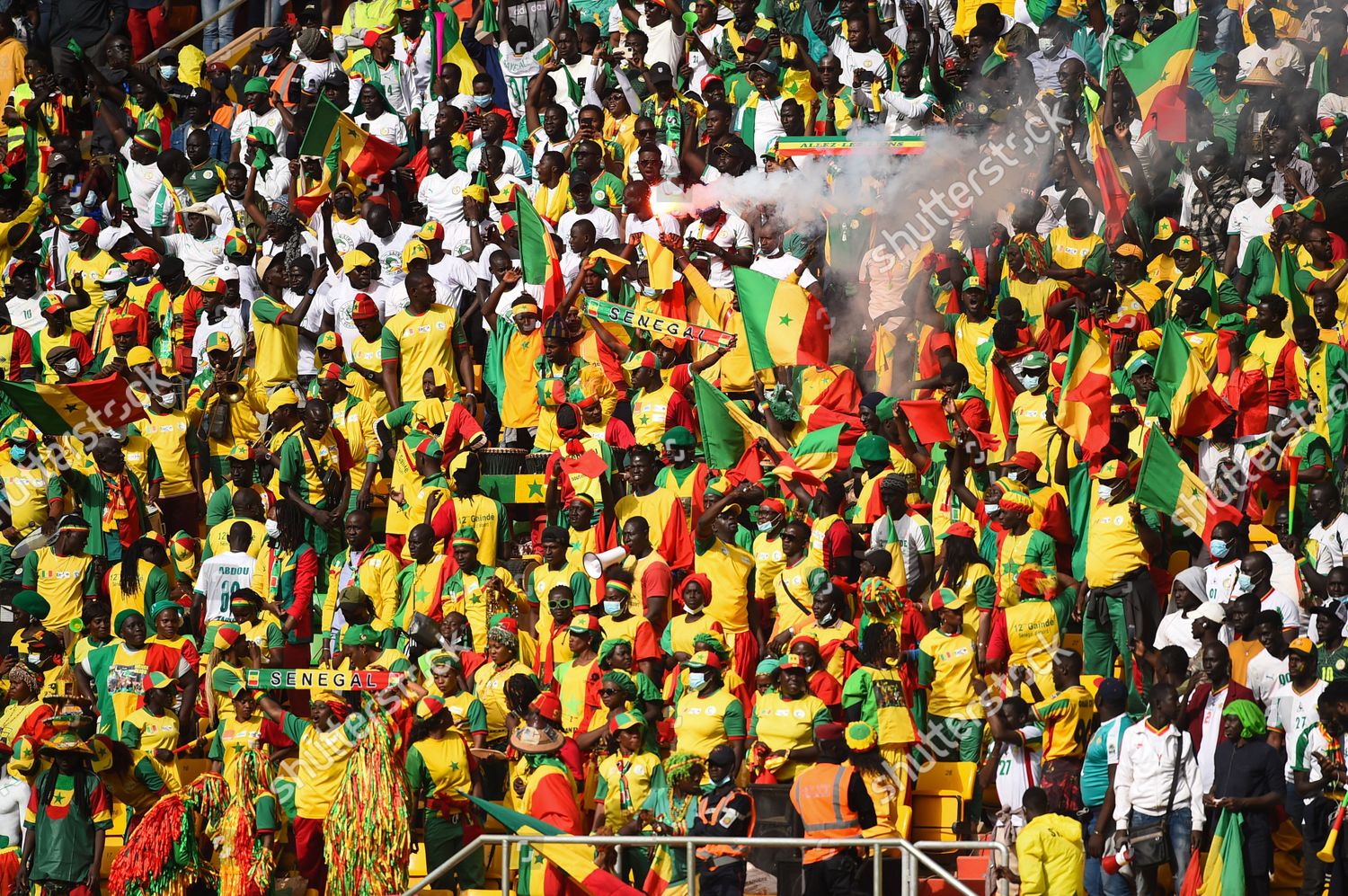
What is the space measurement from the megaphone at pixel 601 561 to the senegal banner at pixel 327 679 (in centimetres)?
142

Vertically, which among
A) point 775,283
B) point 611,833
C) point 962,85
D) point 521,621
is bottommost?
point 611,833

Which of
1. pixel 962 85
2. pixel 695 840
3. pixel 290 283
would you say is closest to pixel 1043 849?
pixel 695 840

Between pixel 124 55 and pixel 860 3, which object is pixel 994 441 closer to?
pixel 860 3

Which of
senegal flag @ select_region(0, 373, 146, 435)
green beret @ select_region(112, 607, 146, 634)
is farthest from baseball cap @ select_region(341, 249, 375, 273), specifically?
green beret @ select_region(112, 607, 146, 634)

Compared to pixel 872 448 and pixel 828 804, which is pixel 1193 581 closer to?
pixel 872 448

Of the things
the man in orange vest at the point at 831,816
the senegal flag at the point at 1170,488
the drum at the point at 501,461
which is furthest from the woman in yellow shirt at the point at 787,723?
the drum at the point at 501,461

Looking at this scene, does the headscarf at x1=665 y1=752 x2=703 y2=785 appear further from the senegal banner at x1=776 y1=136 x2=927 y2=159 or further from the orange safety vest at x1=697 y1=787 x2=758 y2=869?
the senegal banner at x1=776 y1=136 x2=927 y2=159

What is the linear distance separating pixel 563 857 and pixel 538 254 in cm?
572

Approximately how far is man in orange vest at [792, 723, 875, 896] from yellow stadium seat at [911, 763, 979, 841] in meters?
0.47

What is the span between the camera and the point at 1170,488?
13641 mm

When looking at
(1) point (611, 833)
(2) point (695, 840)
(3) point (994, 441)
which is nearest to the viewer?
(2) point (695, 840)

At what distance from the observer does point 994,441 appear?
14828 mm

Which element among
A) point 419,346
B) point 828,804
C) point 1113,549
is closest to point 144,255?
point 419,346

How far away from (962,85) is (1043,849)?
6995 mm
